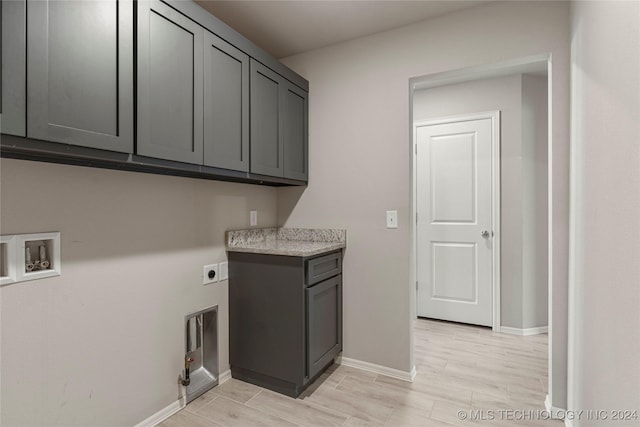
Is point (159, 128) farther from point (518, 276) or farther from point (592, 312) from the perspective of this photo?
point (518, 276)

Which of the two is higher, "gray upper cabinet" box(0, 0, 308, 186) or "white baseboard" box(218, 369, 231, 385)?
"gray upper cabinet" box(0, 0, 308, 186)

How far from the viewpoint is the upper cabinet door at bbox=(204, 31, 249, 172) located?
1699 mm

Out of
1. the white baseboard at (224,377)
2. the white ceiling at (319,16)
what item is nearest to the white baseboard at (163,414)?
the white baseboard at (224,377)

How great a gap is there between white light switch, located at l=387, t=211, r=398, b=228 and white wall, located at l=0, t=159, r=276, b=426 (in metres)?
1.26

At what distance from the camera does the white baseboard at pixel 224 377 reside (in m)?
2.20

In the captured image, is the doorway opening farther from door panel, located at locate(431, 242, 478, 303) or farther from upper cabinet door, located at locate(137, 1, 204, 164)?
upper cabinet door, located at locate(137, 1, 204, 164)

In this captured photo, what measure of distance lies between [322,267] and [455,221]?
1.91 meters

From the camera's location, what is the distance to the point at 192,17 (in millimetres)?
1586

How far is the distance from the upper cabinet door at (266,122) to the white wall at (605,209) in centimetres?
172

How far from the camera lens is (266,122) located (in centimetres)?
216

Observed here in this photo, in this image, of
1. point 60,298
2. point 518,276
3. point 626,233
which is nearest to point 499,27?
point 626,233

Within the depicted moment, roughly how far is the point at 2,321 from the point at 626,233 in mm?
2240

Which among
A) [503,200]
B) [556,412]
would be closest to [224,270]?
[556,412]

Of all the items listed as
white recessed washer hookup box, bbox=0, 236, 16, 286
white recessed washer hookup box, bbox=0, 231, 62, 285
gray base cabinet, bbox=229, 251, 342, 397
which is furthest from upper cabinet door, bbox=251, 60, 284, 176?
white recessed washer hookup box, bbox=0, 236, 16, 286
